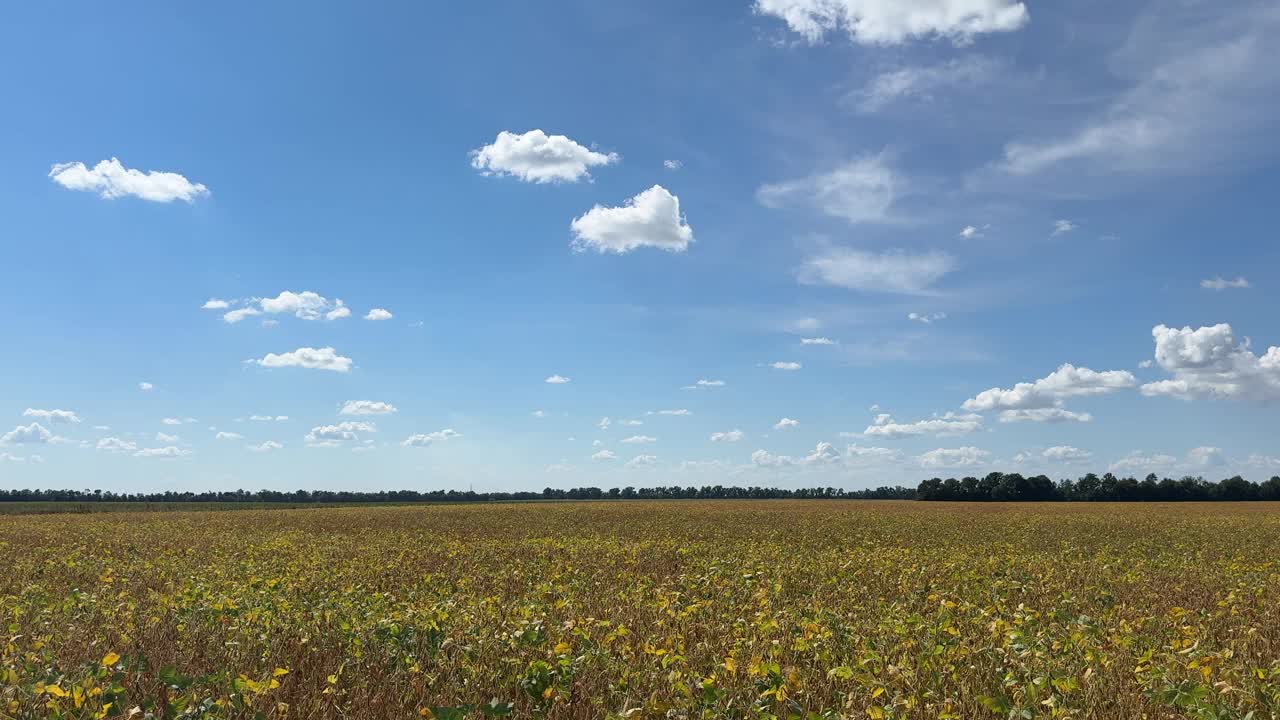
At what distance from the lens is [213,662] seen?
749cm

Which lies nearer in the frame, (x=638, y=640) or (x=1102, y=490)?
(x=638, y=640)

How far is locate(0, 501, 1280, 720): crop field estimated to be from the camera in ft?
19.7

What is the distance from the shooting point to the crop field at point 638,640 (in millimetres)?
5996

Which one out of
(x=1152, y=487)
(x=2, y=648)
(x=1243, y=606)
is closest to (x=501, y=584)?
(x=2, y=648)

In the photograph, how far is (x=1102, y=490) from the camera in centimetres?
12925

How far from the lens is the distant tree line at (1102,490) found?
122438 millimetres

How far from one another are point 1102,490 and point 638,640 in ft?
474

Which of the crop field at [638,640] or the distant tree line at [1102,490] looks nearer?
the crop field at [638,640]

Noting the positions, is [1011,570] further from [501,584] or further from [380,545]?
[380,545]

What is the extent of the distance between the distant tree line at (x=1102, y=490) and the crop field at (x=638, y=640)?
118009 mm

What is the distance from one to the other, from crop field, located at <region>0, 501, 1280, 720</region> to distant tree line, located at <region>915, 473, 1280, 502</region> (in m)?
118

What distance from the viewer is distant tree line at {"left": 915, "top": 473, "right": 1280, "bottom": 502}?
122 m

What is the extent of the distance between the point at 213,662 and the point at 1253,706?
8855mm

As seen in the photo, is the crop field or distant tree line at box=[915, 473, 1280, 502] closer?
the crop field
